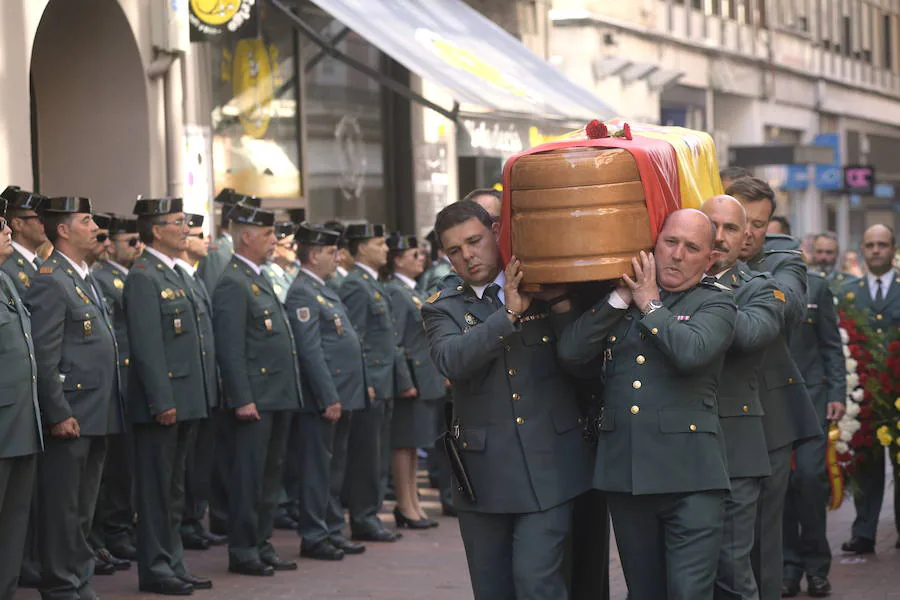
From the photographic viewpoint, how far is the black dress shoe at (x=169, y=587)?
987 cm

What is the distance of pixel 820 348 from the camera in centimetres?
997

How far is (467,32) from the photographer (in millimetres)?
20328

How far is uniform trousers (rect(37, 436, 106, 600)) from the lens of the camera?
8992 mm

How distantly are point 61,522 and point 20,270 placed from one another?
1440 mm

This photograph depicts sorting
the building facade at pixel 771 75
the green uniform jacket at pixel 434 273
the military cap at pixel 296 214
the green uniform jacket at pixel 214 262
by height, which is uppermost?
the building facade at pixel 771 75

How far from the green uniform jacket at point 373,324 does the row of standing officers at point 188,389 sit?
1 cm

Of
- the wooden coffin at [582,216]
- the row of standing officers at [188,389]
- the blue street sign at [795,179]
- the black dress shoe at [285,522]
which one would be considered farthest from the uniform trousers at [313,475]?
the blue street sign at [795,179]

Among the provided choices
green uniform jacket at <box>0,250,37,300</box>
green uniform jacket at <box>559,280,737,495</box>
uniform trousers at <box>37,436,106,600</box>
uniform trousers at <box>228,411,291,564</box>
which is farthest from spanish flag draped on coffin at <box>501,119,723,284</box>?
uniform trousers at <box>228,411,291,564</box>

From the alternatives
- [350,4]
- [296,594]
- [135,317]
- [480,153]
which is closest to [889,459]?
[296,594]

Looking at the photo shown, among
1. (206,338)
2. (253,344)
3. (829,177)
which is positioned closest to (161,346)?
(206,338)

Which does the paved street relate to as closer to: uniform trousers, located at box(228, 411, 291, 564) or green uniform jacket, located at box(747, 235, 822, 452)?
uniform trousers, located at box(228, 411, 291, 564)

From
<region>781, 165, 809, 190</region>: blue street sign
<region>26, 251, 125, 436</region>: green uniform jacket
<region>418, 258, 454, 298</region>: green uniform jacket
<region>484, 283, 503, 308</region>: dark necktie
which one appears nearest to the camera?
<region>484, 283, 503, 308</region>: dark necktie

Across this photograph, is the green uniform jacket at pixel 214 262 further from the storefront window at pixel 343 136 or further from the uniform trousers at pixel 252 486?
the storefront window at pixel 343 136

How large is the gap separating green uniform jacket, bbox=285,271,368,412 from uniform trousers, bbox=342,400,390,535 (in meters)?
0.40
